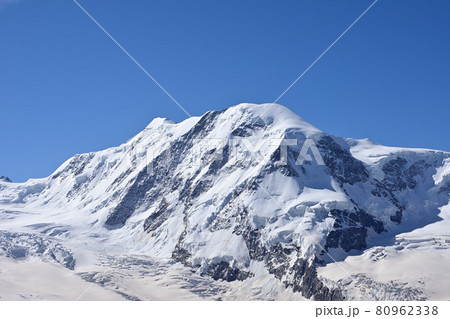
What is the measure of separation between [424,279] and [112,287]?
8845 cm

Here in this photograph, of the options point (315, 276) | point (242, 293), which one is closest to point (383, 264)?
point (315, 276)

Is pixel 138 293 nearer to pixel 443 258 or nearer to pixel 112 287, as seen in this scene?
pixel 112 287

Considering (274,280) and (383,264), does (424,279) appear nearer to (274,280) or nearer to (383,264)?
(383,264)

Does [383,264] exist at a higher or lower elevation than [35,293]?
higher

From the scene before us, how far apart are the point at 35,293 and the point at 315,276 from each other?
76.9m

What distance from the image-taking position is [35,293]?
182500 millimetres
